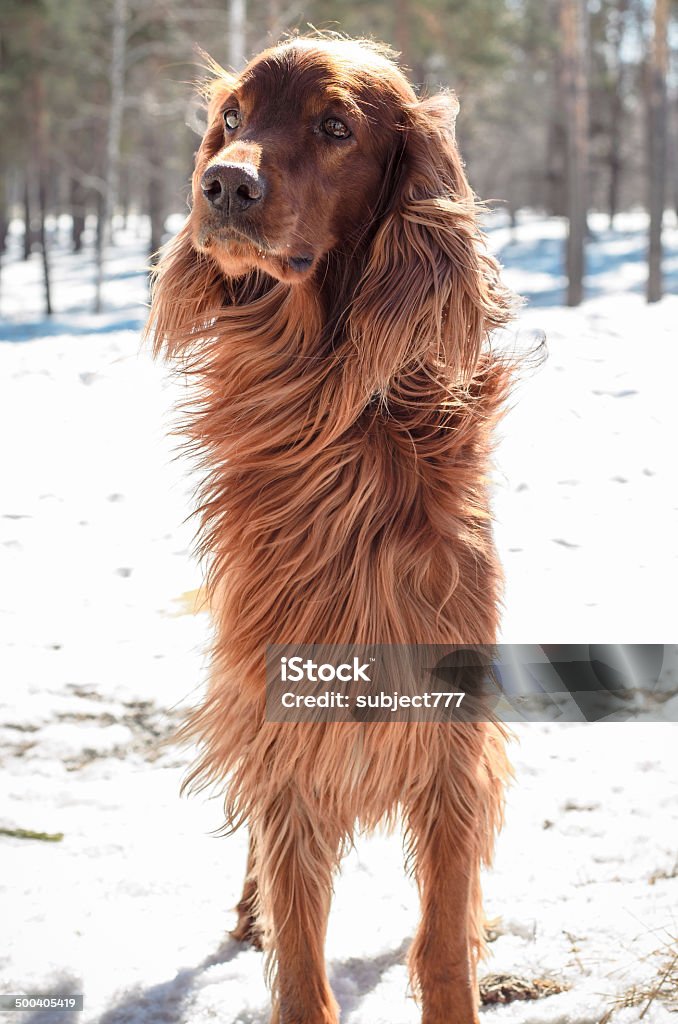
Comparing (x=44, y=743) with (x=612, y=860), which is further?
(x=44, y=743)

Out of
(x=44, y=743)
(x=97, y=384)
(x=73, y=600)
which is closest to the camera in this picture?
(x=44, y=743)

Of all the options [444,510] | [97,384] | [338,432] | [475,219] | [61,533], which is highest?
[475,219]

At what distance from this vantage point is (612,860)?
2.91m

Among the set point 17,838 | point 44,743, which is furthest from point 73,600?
point 17,838

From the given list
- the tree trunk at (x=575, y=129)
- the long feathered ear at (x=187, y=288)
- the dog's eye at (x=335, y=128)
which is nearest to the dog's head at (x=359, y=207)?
the dog's eye at (x=335, y=128)

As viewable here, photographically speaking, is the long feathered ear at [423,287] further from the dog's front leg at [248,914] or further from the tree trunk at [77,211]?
the tree trunk at [77,211]

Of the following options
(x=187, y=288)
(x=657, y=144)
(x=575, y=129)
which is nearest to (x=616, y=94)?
(x=657, y=144)

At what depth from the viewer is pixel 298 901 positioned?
2215mm

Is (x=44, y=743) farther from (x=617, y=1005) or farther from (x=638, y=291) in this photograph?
(x=638, y=291)

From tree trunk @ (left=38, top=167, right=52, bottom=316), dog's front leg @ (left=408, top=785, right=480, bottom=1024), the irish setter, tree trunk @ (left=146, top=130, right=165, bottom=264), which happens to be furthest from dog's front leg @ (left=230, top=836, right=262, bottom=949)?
tree trunk @ (left=38, top=167, right=52, bottom=316)

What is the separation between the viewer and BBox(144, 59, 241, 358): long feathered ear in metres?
2.27

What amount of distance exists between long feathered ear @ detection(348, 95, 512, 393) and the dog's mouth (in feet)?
0.54

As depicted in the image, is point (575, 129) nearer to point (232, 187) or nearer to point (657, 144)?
point (657, 144)

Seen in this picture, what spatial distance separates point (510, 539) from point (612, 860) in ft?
6.94
